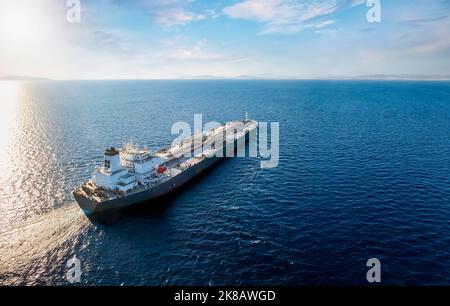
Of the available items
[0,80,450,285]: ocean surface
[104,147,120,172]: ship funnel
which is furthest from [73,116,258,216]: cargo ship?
[0,80,450,285]: ocean surface

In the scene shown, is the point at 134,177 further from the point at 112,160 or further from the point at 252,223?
the point at 252,223

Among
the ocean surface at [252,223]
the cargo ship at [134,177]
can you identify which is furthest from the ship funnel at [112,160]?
the ocean surface at [252,223]

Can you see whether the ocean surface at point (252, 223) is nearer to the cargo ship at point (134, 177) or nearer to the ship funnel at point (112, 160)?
the cargo ship at point (134, 177)

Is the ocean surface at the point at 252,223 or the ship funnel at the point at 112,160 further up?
the ship funnel at the point at 112,160

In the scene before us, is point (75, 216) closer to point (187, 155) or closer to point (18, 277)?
point (18, 277)

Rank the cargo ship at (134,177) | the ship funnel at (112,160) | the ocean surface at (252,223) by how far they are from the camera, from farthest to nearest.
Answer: the ship funnel at (112,160)
the cargo ship at (134,177)
the ocean surface at (252,223)

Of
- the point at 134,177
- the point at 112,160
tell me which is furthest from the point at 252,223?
the point at 112,160

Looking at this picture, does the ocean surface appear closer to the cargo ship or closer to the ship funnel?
the cargo ship

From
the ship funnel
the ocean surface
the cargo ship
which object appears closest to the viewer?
the ocean surface
